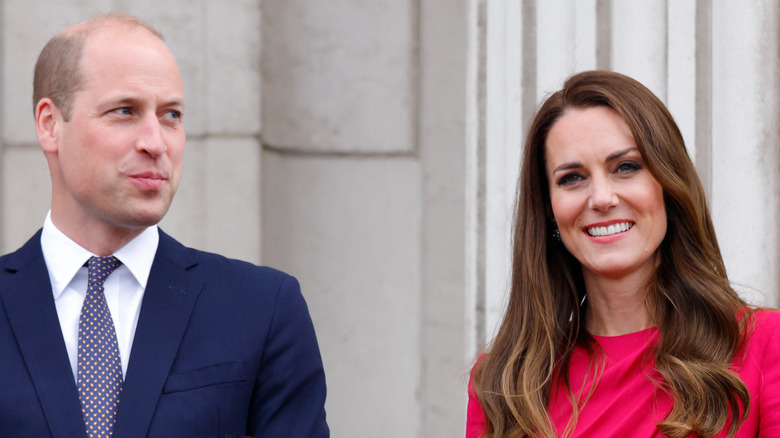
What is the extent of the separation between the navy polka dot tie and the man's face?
21cm

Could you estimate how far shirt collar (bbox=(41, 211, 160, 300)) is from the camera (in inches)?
93.3

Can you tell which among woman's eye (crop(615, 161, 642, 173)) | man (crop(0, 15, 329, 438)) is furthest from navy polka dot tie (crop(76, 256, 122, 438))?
woman's eye (crop(615, 161, 642, 173))

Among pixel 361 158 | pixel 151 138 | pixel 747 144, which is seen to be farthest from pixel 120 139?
pixel 361 158

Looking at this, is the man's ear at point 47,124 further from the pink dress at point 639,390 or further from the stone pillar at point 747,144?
the stone pillar at point 747,144

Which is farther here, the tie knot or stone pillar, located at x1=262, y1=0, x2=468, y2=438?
stone pillar, located at x1=262, y1=0, x2=468, y2=438

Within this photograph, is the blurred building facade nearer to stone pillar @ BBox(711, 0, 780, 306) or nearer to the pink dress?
stone pillar @ BBox(711, 0, 780, 306)

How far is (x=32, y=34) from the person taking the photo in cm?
420

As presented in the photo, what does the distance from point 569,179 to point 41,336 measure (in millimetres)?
1261

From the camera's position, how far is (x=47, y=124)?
2.47 m

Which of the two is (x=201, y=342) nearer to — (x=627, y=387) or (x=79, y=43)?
(x=79, y=43)

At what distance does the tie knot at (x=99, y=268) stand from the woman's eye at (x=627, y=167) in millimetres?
1188

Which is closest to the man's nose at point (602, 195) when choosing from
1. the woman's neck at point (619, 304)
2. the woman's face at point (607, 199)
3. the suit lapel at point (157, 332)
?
the woman's face at point (607, 199)

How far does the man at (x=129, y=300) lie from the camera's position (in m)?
2.22

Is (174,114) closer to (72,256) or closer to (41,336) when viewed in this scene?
(72,256)
